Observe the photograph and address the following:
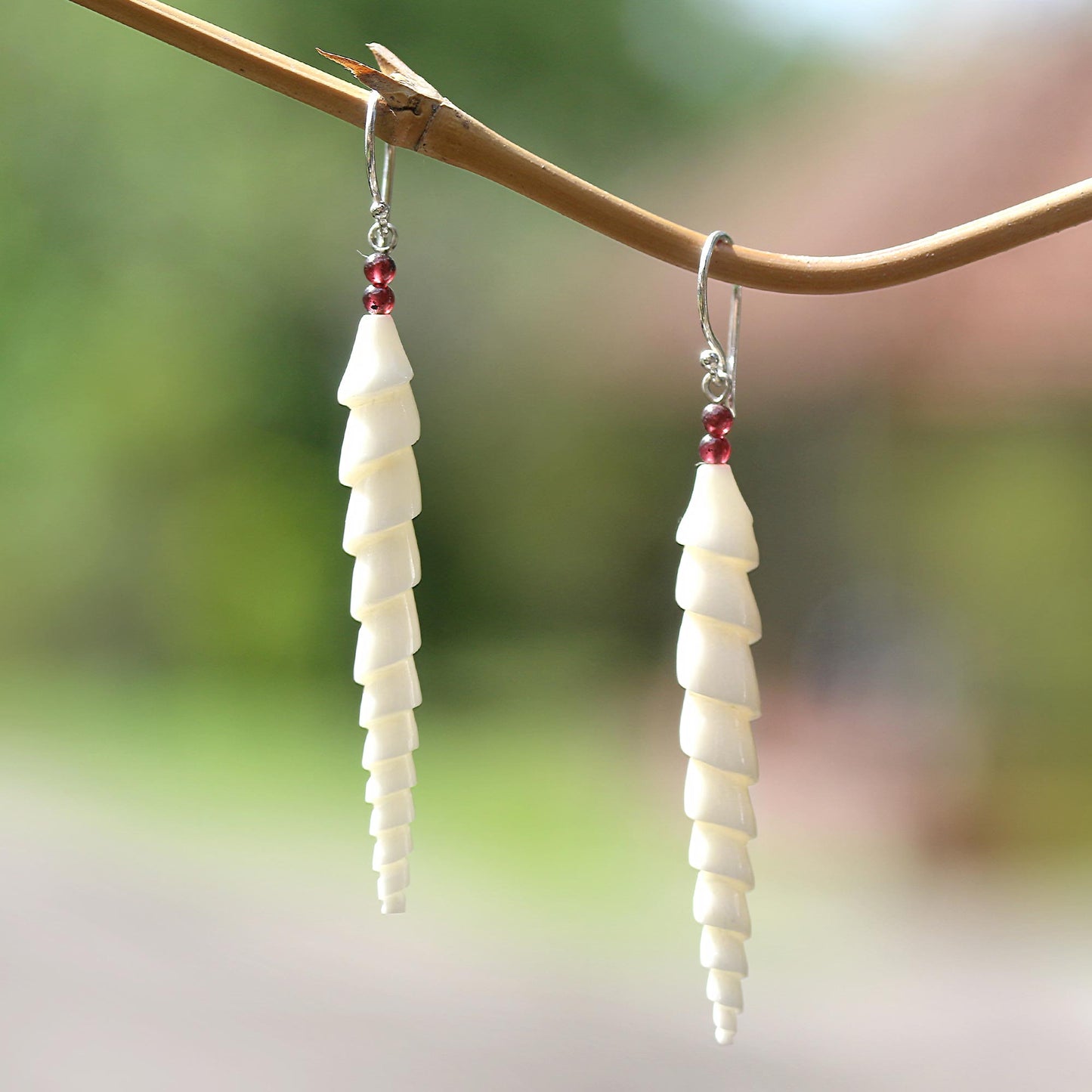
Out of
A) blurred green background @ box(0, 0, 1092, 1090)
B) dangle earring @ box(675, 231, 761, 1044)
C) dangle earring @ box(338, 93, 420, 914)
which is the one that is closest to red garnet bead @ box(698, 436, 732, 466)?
dangle earring @ box(675, 231, 761, 1044)

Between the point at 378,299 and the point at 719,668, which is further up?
the point at 378,299

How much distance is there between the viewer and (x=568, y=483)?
170cm

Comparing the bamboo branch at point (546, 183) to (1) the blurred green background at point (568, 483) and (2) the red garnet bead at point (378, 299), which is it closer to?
(2) the red garnet bead at point (378, 299)

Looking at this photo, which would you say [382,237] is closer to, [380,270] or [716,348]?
[380,270]

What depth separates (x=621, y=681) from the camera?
166cm

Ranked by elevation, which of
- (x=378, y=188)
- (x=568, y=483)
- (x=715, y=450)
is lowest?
(x=715, y=450)

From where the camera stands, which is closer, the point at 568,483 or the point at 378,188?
the point at 378,188

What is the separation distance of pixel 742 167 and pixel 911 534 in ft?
1.75

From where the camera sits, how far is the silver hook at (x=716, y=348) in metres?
0.51

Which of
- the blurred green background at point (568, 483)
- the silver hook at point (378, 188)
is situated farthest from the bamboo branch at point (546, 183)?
the blurred green background at point (568, 483)

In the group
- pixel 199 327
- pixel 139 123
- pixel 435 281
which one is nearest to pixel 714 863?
pixel 435 281

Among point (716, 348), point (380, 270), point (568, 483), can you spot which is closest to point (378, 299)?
point (380, 270)

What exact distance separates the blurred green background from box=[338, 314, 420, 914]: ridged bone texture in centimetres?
85

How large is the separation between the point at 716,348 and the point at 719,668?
146 mm
